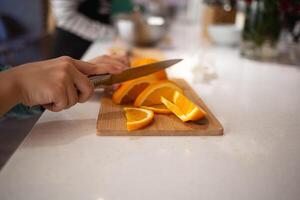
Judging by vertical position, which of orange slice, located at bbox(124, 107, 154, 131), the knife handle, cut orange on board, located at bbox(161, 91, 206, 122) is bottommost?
orange slice, located at bbox(124, 107, 154, 131)

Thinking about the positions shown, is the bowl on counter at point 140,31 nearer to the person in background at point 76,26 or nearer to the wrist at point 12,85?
the person in background at point 76,26

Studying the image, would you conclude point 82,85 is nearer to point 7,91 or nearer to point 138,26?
point 7,91

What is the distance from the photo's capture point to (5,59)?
66.9 inches

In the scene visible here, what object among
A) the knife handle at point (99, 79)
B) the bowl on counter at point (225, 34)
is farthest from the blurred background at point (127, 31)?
the knife handle at point (99, 79)

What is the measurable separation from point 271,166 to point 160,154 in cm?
17

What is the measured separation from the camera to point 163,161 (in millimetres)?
498

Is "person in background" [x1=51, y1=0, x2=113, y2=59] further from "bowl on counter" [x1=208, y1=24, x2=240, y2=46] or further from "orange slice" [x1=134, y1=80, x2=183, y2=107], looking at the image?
"orange slice" [x1=134, y1=80, x2=183, y2=107]

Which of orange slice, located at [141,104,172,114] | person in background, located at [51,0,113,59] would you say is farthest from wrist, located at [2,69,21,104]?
person in background, located at [51,0,113,59]

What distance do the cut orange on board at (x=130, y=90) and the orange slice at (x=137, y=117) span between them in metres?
0.05

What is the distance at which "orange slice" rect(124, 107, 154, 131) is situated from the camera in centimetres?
57

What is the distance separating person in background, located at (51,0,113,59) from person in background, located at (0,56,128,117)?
0.88m

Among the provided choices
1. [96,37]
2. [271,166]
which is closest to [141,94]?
[271,166]

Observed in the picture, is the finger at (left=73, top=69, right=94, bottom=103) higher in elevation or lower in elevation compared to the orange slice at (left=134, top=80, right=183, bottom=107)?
higher

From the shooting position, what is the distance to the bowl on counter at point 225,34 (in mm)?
1300
